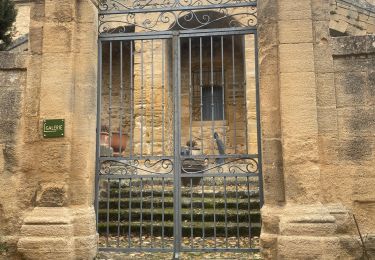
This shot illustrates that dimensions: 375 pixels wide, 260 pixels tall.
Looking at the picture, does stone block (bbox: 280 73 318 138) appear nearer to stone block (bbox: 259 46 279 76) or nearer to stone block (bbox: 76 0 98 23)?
stone block (bbox: 259 46 279 76)

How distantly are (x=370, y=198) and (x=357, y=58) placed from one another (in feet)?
5.19

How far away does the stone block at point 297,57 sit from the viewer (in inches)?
188

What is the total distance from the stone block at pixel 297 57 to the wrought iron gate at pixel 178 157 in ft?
1.64

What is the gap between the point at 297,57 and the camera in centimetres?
480

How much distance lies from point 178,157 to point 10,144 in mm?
2048

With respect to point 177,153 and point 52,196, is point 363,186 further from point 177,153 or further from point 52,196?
point 52,196

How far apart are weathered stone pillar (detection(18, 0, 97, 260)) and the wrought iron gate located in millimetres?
300

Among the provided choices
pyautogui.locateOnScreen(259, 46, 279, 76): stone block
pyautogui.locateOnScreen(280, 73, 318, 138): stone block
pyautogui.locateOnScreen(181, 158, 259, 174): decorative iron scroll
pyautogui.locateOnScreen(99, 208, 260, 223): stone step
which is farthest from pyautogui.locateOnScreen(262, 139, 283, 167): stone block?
pyautogui.locateOnScreen(99, 208, 260, 223): stone step

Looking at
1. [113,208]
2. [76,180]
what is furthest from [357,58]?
[113,208]

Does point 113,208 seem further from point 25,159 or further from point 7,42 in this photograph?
point 7,42

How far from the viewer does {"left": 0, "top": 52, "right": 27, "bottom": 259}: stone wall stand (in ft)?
16.5

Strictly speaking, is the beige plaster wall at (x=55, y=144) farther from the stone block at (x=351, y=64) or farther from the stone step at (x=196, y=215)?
the stone block at (x=351, y=64)

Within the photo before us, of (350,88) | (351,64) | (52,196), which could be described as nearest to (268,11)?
(351,64)

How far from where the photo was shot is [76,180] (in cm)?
502
